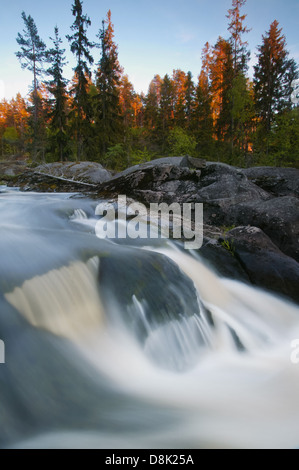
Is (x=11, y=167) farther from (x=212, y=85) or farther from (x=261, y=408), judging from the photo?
(x=212, y=85)

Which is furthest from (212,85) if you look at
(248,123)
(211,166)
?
(211,166)

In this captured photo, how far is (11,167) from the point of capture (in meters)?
17.7

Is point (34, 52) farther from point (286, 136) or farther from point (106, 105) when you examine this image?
point (286, 136)

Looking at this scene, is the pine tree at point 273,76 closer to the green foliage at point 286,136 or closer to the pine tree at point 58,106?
the green foliage at point 286,136

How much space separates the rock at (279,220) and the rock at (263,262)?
0.59 metres

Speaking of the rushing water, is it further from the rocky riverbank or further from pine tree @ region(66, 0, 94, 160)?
pine tree @ region(66, 0, 94, 160)

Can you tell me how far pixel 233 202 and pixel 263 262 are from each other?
88.4 inches

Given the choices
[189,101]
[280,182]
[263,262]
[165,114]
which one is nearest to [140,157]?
[280,182]

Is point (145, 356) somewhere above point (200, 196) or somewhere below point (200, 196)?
below

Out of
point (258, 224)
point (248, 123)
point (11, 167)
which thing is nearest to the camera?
point (258, 224)

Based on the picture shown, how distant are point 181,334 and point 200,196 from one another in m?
4.59

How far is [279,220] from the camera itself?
4676mm

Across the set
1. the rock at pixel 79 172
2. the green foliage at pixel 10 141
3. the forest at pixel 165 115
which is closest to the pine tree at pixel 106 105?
the forest at pixel 165 115

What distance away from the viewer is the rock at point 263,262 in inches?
145
